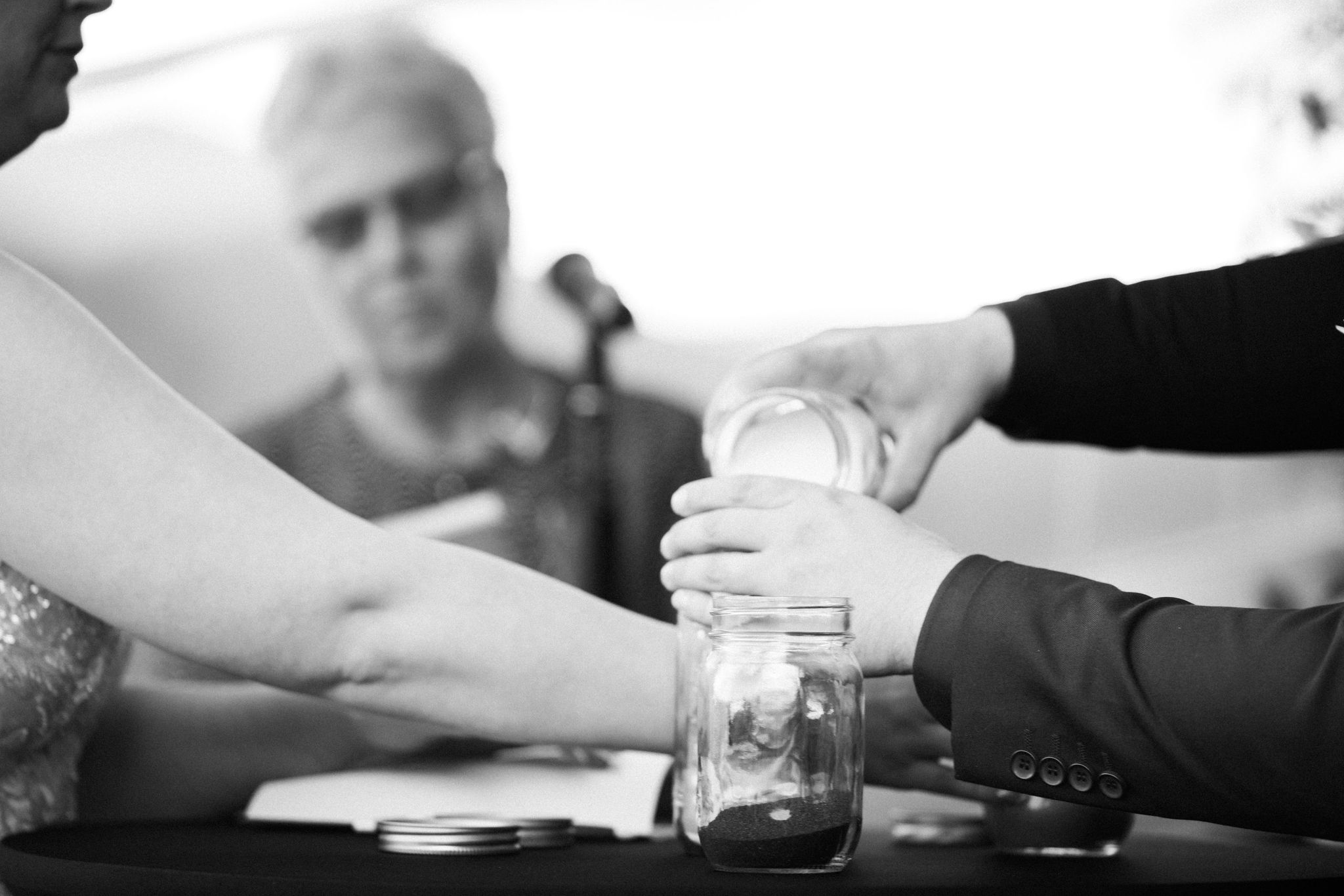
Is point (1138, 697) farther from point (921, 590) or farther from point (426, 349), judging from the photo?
point (426, 349)

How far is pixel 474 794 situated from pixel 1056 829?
0.40 metres

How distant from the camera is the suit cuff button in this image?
2.29ft

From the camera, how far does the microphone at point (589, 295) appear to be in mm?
2391

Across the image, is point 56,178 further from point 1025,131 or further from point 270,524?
point 270,524

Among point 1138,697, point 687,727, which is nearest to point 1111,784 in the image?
point 1138,697

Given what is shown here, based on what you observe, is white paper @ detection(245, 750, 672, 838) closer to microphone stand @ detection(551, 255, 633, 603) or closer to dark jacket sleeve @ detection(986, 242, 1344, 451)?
dark jacket sleeve @ detection(986, 242, 1344, 451)

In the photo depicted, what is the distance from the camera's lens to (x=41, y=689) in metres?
1.00

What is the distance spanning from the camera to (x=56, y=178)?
8.05ft

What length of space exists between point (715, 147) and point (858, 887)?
1852 mm

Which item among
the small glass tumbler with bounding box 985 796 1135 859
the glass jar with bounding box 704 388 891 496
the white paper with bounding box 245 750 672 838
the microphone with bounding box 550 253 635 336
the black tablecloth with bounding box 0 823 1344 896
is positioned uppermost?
the microphone with bounding box 550 253 635 336

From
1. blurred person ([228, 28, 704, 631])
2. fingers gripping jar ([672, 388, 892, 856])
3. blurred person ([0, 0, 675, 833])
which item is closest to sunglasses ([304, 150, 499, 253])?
blurred person ([228, 28, 704, 631])

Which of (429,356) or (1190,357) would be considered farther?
(429,356)

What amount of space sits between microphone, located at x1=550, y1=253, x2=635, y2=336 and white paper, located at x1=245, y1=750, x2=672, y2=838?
4.56 feet

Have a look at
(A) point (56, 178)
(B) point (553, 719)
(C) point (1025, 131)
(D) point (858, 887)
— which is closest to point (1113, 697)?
(D) point (858, 887)
